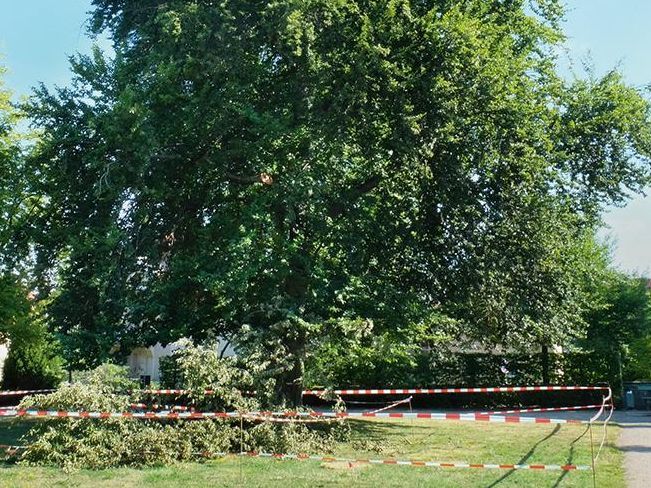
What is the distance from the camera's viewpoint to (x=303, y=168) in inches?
625

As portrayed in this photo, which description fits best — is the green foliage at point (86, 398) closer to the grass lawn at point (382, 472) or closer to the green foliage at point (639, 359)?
the grass lawn at point (382, 472)

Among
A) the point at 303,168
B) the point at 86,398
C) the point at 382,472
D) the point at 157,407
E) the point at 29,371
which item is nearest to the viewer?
the point at 382,472

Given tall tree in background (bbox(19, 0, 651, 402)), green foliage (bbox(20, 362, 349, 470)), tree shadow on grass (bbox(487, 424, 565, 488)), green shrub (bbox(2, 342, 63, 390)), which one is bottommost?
tree shadow on grass (bbox(487, 424, 565, 488))

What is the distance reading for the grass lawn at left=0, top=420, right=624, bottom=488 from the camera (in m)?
9.74

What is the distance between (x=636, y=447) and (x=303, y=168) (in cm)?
887

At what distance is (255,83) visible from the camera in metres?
16.7

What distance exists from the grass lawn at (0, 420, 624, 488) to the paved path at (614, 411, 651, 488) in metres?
0.20

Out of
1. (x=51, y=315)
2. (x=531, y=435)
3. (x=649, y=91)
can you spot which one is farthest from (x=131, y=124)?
(x=649, y=91)

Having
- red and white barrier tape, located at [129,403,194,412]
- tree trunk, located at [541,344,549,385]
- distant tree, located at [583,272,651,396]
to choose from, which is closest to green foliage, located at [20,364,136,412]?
red and white barrier tape, located at [129,403,194,412]

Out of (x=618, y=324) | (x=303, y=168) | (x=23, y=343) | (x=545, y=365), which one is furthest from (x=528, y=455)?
(x=618, y=324)

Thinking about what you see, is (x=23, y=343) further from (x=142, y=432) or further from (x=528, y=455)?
(x=528, y=455)

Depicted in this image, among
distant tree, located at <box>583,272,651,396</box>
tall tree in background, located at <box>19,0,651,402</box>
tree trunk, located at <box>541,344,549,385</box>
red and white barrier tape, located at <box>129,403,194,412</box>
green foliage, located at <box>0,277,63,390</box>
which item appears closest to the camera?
red and white barrier tape, located at <box>129,403,194,412</box>

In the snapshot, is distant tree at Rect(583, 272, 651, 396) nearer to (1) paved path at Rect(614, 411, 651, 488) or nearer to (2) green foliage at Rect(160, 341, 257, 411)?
(1) paved path at Rect(614, 411, 651, 488)

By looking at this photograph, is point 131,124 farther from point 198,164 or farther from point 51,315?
point 51,315
